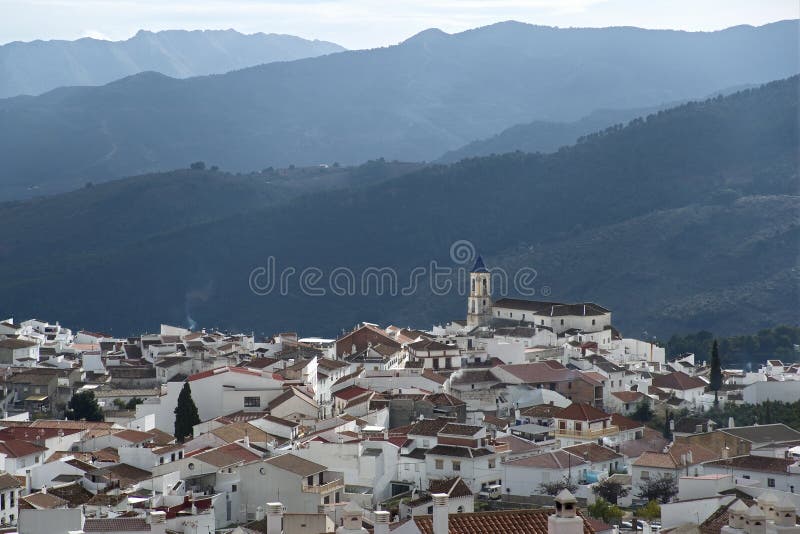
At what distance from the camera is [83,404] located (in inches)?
1705

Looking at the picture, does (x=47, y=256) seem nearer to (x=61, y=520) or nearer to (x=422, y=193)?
(x=422, y=193)

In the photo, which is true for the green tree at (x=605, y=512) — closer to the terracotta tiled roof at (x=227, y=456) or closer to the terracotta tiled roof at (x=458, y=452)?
the terracotta tiled roof at (x=458, y=452)

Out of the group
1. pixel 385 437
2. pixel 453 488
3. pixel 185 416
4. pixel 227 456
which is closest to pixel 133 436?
pixel 185 416

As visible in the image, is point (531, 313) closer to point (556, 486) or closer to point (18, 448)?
point (556, 486)

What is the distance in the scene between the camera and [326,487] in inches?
1252

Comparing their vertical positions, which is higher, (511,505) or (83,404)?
(83,404)

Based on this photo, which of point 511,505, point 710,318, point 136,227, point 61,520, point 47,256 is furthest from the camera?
point 136,227

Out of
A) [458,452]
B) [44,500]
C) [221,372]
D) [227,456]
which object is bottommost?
[44,500]

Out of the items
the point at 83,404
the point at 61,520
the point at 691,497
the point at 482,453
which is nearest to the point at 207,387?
the point at 83,404

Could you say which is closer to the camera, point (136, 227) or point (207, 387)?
point (207, 387)

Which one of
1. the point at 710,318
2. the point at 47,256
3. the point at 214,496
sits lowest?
the point at 214,496

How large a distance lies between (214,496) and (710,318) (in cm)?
7148

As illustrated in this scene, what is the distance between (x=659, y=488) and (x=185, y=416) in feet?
39.2

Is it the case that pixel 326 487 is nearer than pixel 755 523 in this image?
No
